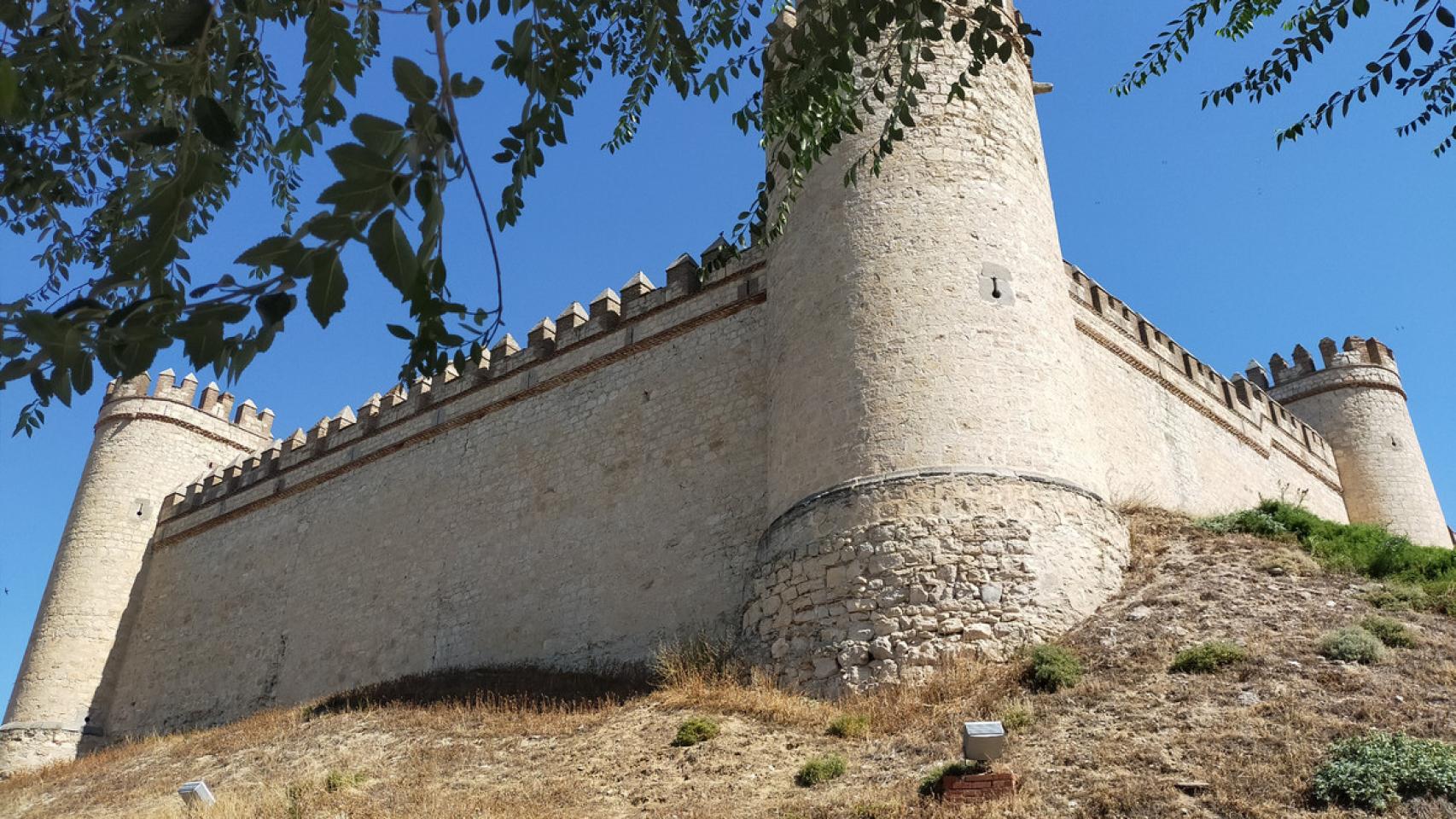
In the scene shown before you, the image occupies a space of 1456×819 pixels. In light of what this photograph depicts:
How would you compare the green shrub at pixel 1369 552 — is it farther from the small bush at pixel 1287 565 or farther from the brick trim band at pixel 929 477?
the brick trim band at pixel 929 477

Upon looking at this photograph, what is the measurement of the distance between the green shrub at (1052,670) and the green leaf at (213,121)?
7.81 m

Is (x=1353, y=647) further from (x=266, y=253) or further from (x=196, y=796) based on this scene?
(x=196, y=796)

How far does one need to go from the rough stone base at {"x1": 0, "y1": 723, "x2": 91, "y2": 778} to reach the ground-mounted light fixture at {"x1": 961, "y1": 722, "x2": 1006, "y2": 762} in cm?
1746

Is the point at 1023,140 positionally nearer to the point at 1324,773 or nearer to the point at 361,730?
the point at 1324,773

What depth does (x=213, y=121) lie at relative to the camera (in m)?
2.81

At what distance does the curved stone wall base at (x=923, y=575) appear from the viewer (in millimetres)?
9961

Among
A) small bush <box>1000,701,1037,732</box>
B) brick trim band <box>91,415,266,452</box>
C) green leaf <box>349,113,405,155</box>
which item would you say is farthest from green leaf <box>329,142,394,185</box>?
brick trim band <box>91,415,266,452</box>

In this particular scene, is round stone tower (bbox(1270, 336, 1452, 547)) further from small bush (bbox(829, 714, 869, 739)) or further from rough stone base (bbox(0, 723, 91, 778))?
rough stone base (bbox(0, 723, 91, 778))

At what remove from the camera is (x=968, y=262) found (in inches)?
468

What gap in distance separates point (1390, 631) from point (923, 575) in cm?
374

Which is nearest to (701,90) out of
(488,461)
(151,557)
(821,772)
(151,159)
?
(151,159)

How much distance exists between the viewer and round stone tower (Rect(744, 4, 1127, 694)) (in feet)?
33.4

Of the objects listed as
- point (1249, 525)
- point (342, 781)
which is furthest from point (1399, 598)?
point (342, 781)

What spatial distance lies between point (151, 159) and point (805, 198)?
7776 millimetres
